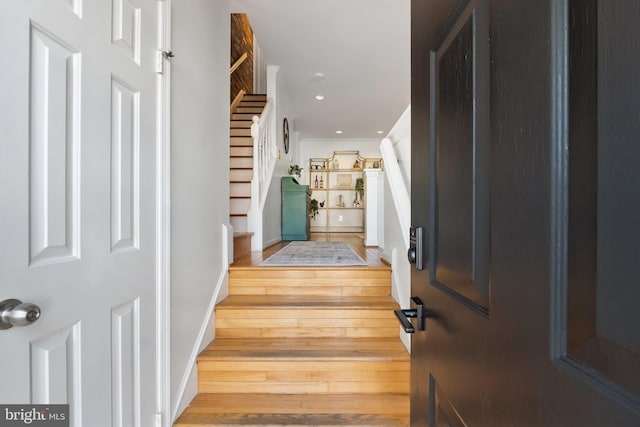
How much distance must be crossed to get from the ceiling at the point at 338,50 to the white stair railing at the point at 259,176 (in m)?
0.92

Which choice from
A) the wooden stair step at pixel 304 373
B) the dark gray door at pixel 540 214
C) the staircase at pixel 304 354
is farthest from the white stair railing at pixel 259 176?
the dark gray door at pixel 540 214

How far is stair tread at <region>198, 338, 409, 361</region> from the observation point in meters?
1.74

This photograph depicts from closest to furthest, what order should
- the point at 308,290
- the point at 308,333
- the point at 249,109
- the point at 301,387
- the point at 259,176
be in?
the point at 301,387
the point at 308,333
the point at 308,290
the point at 259,176
the point at 249,109

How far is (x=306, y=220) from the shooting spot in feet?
A: 17.6

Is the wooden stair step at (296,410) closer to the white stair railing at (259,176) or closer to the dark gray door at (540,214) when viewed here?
the dark gray door at (540,214)

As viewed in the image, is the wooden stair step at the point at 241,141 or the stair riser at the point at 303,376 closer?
the stair riser at the point at 303,376

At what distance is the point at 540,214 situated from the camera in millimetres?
370

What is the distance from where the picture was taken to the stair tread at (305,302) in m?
2.04

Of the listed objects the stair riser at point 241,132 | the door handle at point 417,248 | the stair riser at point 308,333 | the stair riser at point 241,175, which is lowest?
the stair riser at point 308,333

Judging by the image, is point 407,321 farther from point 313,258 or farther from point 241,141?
point 241,141

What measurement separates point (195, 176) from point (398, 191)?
1143 mm

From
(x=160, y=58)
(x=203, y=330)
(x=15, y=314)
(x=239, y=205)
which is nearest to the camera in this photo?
(x=15, y=314)

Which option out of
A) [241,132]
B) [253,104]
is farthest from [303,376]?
[253,104]

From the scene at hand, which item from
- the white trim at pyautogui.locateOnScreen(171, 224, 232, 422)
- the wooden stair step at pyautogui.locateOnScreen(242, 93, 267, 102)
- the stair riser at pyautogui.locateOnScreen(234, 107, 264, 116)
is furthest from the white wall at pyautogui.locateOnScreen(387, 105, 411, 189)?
the wooden stair step at pyautogui.locateOnScreen(242, 93, 267, 102)
